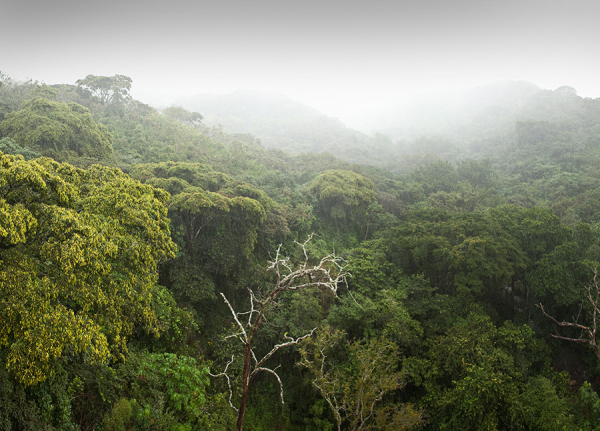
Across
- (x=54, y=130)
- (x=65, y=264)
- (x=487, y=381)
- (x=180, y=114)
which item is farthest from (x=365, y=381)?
(x=180, y=114)

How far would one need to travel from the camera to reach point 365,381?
773cm

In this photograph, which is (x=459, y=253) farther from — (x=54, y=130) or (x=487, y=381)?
(x=54, y=130)

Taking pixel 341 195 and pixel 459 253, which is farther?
pixel 341 195

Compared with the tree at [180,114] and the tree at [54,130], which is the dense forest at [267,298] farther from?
the tree at [180,114]

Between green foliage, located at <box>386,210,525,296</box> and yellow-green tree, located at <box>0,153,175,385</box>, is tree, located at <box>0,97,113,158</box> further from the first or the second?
green foliage, located at <box>386,210,525,296</box>

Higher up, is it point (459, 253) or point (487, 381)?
point (459, 253)

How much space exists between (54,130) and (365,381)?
15418 millimetres

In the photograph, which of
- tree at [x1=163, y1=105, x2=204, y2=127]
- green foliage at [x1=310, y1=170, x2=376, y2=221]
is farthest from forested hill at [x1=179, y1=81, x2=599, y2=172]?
green foliage at [x1=310, y1=170, x2=376, y2=221]

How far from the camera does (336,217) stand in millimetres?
18672

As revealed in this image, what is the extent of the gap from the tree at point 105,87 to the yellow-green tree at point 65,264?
27026mm

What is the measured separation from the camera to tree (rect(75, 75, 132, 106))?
28.9 m

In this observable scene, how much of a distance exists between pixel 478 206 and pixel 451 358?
46.3 ft

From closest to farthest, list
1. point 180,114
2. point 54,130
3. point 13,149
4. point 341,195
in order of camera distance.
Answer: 1. point 13,149
2. point 54,130
3. point 341,195
4. point 180,114

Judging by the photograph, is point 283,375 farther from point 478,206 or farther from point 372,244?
point 478,206
